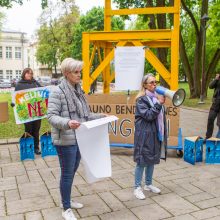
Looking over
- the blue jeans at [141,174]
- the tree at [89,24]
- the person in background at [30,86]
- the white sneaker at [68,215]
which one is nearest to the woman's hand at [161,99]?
the blue jeans at [141,174]

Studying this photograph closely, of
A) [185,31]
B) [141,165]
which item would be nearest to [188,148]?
[141,165]

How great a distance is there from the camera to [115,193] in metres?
4.97

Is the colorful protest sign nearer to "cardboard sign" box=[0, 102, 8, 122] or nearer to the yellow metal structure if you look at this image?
"cardboard sign" box=[0, 102, 8, 122]

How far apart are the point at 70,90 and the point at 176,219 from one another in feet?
6.18

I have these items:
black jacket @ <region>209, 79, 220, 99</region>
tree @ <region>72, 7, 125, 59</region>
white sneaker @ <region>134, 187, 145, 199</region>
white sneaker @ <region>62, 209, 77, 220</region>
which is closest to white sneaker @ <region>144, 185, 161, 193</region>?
white sneaker @ <region>134, 187, 145, 199</region>

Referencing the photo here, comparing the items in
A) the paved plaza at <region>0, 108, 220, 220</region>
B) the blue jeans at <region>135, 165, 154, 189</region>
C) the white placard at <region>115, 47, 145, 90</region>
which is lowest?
the paved plaza at <region>0, 108, 220, 220</region>

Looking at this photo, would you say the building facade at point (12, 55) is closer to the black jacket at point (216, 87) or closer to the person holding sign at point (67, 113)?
the black jacket at point (216, 87)

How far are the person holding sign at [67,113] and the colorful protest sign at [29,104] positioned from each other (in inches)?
134

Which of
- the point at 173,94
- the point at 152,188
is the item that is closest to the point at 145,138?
the point at 173,94

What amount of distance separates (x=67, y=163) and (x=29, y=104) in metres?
3.55

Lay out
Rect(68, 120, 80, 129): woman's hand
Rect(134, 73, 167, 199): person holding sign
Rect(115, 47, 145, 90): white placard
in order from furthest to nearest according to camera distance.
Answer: Rect(115, 47, 145, 90): white placard, Rect(134, 73, 167, 199): person holding sign, Rect(68, 120, 80, 129): woman's hand

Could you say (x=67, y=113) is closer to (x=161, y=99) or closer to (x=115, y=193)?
(x=161, y=99)

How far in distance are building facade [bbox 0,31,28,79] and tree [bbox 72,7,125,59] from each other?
47.4 metres

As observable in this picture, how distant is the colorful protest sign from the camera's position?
23.3 feet
